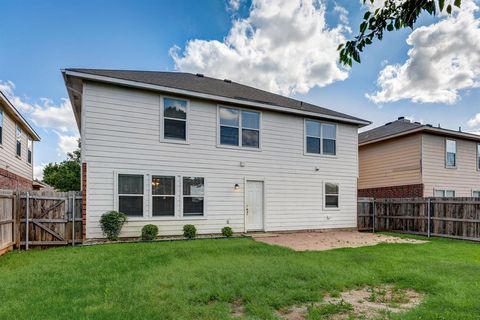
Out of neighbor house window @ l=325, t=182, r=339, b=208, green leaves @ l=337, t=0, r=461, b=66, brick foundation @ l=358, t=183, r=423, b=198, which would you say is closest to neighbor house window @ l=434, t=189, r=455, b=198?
Answer: brick foundation @ l=358, t=183, r=423, b=198

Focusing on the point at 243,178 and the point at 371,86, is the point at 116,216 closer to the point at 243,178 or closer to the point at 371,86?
the point at 243,178

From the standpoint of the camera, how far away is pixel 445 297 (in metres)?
4.29

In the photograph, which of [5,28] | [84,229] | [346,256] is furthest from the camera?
[5,28]

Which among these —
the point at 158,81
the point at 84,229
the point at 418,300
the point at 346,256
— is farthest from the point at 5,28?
the point at 418,300

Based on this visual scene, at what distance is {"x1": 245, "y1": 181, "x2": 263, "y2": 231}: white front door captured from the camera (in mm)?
11627

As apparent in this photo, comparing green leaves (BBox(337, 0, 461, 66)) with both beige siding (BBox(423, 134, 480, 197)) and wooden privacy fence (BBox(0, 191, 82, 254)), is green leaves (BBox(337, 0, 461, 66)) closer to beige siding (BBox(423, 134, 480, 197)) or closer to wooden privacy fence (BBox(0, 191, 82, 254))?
wooden privacy fence (BBox(0, 191, 82, 254))

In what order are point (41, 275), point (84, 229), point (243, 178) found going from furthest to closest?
point (243, 178), point (84, 229), point (41, 275)

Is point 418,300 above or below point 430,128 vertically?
below

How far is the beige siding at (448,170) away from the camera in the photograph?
52.3ft

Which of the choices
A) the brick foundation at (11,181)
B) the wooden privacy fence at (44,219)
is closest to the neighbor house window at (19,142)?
the brick foundation at (11,181)

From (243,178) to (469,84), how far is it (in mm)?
14139

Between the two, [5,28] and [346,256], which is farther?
[5,28]

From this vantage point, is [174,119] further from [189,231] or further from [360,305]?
[360,305]

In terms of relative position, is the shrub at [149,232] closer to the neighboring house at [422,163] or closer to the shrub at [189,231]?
the shrub at [189,231]
